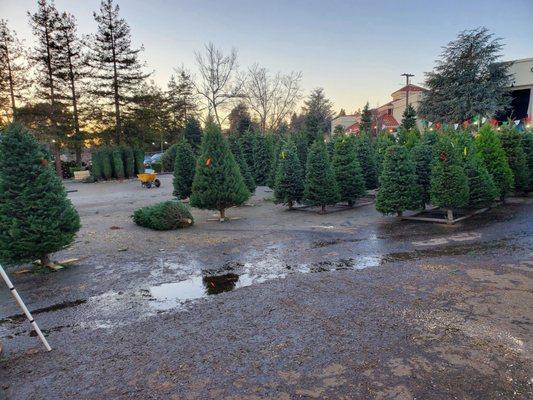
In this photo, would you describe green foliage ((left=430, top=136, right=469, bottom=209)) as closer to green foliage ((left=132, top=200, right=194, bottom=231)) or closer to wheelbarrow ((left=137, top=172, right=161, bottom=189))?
green foliage ((left=132, top=200, right=194, bottom=231))

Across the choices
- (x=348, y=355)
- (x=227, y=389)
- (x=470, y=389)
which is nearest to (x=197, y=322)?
(x=227, y=389)

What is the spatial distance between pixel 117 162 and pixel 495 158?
26249 millimetres

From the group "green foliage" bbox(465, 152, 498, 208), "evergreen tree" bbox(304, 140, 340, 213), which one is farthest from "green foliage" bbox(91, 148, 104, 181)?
"green foliage" bbox(465, 152, 498, 208)

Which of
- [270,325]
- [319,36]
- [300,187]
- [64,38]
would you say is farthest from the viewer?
[64,38]

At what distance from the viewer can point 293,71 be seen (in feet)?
140

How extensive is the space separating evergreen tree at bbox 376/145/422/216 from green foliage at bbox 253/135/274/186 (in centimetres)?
1075

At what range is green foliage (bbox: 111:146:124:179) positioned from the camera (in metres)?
28.8

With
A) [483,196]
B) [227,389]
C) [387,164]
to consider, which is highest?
[387,164]

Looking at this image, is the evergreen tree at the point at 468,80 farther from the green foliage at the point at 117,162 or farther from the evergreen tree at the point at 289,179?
the green foliage at the point at 117,162

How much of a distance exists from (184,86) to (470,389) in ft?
151

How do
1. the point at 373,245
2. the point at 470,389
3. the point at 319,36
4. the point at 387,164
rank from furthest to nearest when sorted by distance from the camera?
the point at 319,36 → the point at 387,164 → the point at 373,245 → the point at 470,389

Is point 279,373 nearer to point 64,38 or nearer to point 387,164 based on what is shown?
point 387,164

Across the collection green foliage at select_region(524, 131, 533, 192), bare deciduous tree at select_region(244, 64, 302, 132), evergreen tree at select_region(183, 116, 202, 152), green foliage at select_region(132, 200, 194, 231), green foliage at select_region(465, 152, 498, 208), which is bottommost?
green foliage at select_region(132, 200, 194, 231)

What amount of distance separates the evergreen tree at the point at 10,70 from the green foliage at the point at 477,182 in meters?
34.0
